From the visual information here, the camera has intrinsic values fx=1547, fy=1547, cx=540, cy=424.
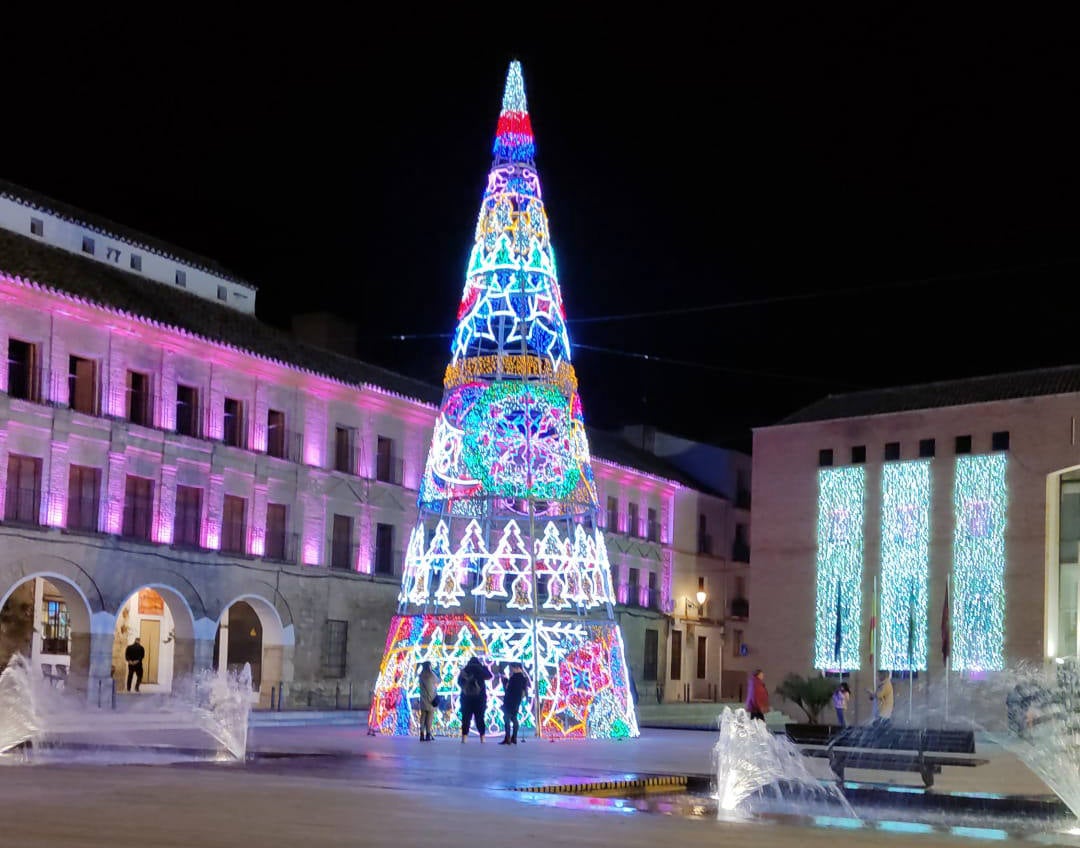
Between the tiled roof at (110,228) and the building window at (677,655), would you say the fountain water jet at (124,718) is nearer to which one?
the tiled roof at (110,228)

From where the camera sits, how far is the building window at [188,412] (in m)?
38.5

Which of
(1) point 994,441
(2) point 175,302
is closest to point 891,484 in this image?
(1) point 994,441

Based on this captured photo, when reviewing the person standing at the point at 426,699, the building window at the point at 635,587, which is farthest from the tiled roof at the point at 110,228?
the building window at the point at 635,587

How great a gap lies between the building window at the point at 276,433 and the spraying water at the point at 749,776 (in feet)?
85.1

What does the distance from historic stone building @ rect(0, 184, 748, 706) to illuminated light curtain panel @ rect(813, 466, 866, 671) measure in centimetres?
1349

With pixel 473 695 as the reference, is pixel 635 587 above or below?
above

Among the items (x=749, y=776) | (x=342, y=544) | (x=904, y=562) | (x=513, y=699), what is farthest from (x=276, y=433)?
(x=749, y=776)

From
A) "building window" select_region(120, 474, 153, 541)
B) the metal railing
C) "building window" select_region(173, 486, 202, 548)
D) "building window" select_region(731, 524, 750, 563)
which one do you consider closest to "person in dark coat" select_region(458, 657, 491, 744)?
the metal railing

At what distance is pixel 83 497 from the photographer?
35.3 metres

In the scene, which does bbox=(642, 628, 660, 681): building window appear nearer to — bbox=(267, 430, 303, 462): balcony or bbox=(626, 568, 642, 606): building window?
bbox=(626, 568, 642, 606): building window

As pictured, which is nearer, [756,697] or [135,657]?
[756,697]

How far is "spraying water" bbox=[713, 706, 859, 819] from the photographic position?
15.4m

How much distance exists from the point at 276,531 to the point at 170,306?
6642 millimetres

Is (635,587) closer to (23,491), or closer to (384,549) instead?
(384,549)
